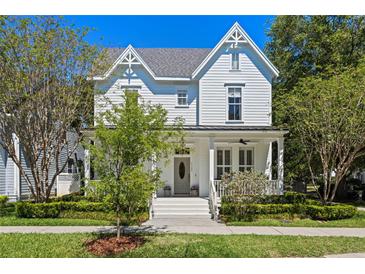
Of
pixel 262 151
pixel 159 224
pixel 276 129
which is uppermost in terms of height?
pixel 276 129

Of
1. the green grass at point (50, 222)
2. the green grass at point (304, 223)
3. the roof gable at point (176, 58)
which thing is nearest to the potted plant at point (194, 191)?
the green grass at point (304, 223)

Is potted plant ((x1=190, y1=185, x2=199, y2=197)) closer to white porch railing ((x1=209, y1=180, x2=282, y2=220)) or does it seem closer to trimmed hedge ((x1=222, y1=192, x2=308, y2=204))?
white porch railing ((x1=209, y1=180, x2=282, y2=220))

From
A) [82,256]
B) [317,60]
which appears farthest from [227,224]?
[317,60]

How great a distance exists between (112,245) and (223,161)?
10524 millimetres

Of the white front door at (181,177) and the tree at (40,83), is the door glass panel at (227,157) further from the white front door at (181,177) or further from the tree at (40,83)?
the tree at (40,83)

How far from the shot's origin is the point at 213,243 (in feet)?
27.1

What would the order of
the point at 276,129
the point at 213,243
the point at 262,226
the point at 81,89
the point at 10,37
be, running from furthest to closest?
the point at 276,129 < the point at 81,89 < the point at 10,37 < the point at 262,226 < the point at 213,243

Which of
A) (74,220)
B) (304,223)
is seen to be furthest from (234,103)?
(74,220)

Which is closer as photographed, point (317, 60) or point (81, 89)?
point (81, 89)

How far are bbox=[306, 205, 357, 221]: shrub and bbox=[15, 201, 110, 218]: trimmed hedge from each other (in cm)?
891

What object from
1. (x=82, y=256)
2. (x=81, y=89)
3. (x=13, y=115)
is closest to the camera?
(x=82, y=256)

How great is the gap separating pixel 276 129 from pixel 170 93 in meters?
6.73

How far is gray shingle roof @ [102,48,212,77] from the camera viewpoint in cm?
1830

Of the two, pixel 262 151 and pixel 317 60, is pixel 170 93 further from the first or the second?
pixel 317 60
